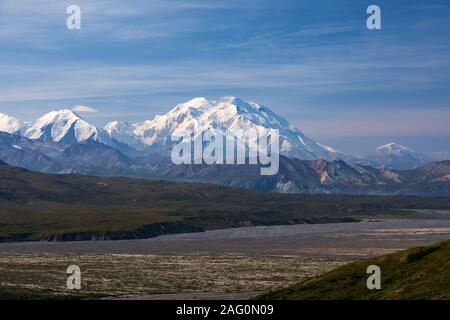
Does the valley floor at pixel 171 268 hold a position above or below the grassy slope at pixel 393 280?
below

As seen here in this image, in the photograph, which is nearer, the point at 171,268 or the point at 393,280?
the point at 393,280

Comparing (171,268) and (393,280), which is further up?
(393,280)

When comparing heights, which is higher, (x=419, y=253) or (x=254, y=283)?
(x=419, y=253)

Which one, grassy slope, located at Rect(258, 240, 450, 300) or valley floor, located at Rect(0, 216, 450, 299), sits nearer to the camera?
grassy slope, located at Rect(258, 240, 450, 300)

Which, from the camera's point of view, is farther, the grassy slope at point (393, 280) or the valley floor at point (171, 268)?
the valley floor at point (171, 268)

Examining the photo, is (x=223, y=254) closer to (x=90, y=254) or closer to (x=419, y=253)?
(x=90, y=254)

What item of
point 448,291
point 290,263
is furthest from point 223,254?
point 448,291

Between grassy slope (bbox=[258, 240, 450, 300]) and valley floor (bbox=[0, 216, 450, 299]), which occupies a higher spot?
grassy slope (bbox=[258, 240, 450, 300])

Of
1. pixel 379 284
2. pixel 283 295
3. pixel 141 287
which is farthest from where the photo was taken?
pixel 141 287
